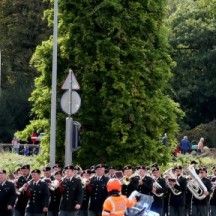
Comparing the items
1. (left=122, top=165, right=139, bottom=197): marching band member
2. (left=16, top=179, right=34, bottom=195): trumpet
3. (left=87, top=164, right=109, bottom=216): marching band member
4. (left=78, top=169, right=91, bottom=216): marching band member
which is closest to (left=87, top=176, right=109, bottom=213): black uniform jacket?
(left=87, top=164, right=109, bottom=216): marching band member

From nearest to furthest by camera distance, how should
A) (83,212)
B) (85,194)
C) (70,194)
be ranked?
1. (70,194)
2. (85,194)
3. (83,212)

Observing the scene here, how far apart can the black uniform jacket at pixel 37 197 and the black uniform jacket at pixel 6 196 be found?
59 cm

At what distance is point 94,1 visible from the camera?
3450cm

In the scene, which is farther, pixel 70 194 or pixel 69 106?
pixel 69 106

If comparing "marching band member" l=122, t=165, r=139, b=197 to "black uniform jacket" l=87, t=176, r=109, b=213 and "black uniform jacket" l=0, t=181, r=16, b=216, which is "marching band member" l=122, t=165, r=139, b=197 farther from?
"black uniform jacket" l=0, t=181, r=16, b=216

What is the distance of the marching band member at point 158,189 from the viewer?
28.6 metres

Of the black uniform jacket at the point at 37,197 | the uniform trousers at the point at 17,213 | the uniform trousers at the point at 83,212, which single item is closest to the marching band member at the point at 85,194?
the uniform trousers at the point at 83,212

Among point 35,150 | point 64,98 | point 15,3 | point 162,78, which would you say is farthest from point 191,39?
point 64,98

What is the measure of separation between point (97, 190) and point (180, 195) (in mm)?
3778

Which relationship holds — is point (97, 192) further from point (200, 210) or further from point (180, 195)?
point (200, 210)

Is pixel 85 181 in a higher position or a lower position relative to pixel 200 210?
higher

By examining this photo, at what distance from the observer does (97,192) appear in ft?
89.4

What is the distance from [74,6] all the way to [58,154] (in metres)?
4.98

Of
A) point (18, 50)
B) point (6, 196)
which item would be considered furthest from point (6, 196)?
point (18, 50)
